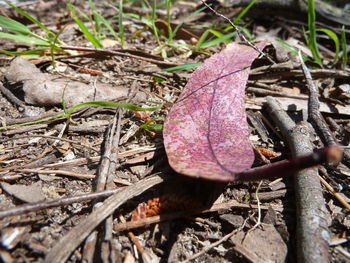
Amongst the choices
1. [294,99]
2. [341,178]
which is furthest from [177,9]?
[341,178]

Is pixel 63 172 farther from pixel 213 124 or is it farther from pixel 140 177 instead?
pixel 213 124

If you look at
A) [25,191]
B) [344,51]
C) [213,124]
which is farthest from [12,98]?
[344,51]

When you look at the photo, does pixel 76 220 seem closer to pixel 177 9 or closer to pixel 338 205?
pixel 338 205

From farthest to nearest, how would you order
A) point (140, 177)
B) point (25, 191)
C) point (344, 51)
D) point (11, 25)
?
1. point (344, 51)
2. point (11, 25)
3. point (140, 177)
4. point (25, 191)

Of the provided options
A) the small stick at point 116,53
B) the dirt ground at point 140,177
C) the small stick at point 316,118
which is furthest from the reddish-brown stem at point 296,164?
the small stick at point 116,53

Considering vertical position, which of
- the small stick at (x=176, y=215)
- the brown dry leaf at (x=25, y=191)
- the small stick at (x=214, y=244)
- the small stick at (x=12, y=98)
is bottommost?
the small stick at (x=214, y=244)

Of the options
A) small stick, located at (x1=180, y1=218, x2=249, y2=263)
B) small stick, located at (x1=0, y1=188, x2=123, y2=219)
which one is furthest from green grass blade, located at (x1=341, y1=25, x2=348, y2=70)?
small stick, located at (x1=0, y1=188, x2=123, y2=219)

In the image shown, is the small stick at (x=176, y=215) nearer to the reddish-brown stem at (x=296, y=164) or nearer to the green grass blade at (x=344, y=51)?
the reddish-brown stem at (x=296, y=164)

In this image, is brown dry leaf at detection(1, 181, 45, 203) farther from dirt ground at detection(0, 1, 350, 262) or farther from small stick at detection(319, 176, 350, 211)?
small stick at detection(319, 176, 350, 211)
